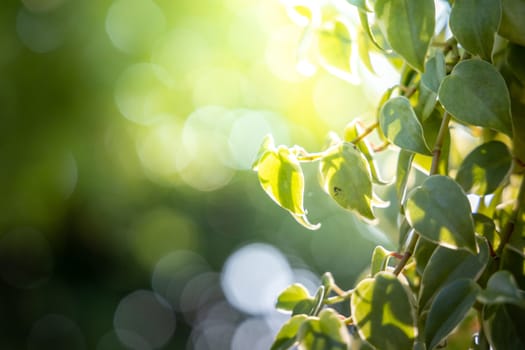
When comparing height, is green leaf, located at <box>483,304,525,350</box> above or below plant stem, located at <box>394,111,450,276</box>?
below

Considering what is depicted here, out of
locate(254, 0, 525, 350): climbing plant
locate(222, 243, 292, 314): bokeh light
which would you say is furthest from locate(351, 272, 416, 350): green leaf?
locate(222, 243, 292, 314): bokeh light

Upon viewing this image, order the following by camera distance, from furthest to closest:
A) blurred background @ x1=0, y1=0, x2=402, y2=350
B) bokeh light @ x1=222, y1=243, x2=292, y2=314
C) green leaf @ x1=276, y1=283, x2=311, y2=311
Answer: bokeh light @ x1=222, y1=243, x2=292, y2=314 < blurred background @ x1=0, y1=0, x2=402, y2=350 < green leaf @ x1=276, y1=283, x2=311, y2=311

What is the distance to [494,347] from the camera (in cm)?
23

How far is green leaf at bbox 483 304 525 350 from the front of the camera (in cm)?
23

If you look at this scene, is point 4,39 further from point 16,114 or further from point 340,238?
point 340,238

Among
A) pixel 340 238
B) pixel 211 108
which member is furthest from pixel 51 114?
pixel 340 238

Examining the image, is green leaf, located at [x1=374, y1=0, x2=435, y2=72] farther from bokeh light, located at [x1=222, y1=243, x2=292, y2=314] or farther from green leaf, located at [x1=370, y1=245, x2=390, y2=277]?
bokeh light, located at [x1=222, y1=243, x2=292, y2=314]

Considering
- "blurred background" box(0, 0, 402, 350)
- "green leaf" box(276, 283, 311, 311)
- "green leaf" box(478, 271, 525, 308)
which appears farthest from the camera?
"blurred background" box(0, 0, 402, 350)

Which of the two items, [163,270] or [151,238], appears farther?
[163,270]

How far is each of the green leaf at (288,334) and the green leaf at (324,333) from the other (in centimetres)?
2

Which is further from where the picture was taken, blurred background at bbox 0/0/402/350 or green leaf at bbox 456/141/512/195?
blurred background at bbox 0/0/402/350

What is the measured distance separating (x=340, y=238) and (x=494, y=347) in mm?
2055

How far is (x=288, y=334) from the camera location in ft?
0.81

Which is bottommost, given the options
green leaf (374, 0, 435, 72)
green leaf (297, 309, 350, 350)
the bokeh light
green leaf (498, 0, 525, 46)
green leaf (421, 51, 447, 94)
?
the bokeh light
